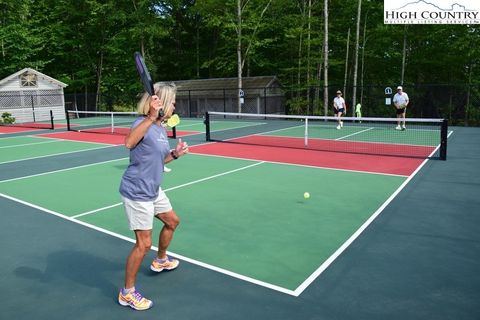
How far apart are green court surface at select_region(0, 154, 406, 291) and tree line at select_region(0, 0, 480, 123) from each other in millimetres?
23161

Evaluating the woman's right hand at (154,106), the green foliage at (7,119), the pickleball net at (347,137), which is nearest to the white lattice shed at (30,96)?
the green foliage at (7,119)

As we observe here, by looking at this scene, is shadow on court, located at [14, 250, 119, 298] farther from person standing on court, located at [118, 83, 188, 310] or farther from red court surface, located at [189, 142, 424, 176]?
red court surface, located at [189, 142, 424, 176]

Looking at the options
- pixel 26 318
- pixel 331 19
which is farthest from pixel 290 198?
pixel 331 19

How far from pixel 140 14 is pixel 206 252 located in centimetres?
3702

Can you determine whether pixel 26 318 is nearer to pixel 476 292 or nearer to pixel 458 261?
pixel 476 292

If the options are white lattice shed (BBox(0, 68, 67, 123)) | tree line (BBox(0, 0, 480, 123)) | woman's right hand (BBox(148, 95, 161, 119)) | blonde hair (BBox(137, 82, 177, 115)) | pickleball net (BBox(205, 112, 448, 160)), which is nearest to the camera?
woman's right hand (BBox(148, 95, 161, 119))

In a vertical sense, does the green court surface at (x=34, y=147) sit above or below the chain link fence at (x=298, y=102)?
below

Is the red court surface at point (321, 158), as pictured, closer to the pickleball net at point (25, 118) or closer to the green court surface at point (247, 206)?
the green court surface at point (247, 206)

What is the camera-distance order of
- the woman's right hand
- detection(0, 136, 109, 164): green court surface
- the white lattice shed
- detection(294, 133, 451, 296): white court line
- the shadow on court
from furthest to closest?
the white lattice shed → detection(0, 136, 109, 164): green court surface → the shadow on court → detection(294, 133, 451, 296): white court line → the woman's right hand

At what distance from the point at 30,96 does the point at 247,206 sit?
95.7ft

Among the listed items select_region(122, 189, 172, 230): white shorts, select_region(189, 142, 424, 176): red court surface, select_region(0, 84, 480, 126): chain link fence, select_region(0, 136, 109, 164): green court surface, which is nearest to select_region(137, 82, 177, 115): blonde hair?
select_region(122, 189, 172, 230): white shorts

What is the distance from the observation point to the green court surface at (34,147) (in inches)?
568

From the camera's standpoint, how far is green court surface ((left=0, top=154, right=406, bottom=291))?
5.27 meters

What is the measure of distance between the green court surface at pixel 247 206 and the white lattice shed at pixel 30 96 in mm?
22677
